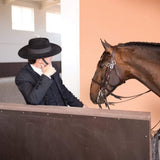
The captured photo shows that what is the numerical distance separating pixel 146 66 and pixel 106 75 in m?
0.27

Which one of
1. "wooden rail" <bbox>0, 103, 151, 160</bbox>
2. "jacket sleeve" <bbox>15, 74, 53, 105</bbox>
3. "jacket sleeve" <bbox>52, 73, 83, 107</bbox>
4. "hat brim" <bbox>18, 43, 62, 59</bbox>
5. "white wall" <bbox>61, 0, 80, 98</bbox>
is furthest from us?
"white wall" <bbox>61, 0, 80, 98</bbox>

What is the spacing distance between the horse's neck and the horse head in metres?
0.09

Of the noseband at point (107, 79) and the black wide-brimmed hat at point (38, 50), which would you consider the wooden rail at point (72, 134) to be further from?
the noseband at point (107, 79)

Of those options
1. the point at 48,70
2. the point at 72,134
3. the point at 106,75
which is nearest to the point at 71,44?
the point at 106,75

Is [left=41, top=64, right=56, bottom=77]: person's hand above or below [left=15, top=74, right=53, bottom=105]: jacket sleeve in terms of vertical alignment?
above

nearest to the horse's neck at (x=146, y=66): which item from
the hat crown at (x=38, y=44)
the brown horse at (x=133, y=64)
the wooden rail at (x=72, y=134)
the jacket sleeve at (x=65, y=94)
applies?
the brown horse at (x=133, y=64)

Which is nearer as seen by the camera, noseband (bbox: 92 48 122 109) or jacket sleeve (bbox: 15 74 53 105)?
jacket sleeve (bbox: 15 74 53 105)

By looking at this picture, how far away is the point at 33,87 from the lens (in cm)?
142

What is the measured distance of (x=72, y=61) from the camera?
2.79 metres

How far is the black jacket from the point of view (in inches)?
52.3

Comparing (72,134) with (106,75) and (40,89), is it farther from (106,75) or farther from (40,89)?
(106,75)

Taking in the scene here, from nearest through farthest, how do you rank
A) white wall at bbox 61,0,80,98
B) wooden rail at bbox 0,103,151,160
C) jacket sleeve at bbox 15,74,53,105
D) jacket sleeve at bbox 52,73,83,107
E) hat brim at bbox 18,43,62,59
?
wooden rail at bbox 0,103,151,160
jacket sleeve at bbox 15,74,53,105
hat brim at bbox 18,43,62,59
jacket sleeve at bbox 52,73,83,107
white wall at bbox 61,0,80,98

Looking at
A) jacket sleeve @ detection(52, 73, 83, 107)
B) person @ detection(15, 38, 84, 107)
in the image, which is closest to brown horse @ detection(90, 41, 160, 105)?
jacket sleeve @ detection(52, 73, 83, 107)

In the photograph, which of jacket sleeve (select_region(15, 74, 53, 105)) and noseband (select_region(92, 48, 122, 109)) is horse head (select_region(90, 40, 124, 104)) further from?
jacket sleeve (select_region(15, 74, 53, 105))
